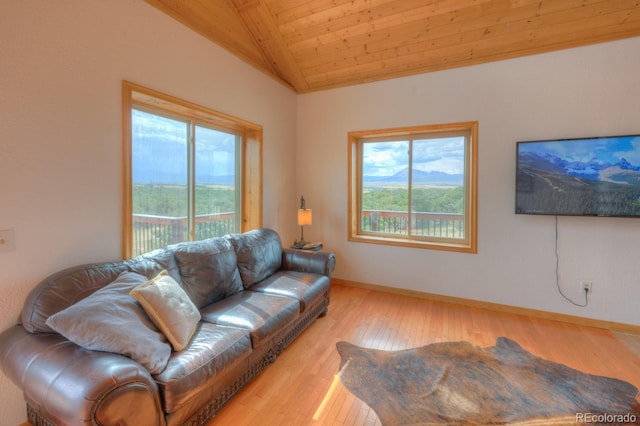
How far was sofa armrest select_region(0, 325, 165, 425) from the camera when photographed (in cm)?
110

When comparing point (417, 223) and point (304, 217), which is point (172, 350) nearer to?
point (304, 217)

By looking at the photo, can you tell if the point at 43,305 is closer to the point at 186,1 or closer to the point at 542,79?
the point at 186,1

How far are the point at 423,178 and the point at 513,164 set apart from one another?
1.00 m

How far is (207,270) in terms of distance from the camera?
2369 millimetres

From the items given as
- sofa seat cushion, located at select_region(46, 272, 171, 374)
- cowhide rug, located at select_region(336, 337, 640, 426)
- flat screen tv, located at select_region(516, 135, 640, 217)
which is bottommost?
cowhide rug, located at select_region(336, 337, 640, 426)

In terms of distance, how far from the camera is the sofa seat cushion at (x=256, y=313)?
1.98 m

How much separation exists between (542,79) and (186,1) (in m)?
3.62

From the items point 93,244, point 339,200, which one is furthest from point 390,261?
point 93,244

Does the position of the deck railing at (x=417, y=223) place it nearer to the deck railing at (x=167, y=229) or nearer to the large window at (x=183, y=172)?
the large window at (x=183, y=172)

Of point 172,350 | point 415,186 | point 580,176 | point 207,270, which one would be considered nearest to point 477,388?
point 172,350

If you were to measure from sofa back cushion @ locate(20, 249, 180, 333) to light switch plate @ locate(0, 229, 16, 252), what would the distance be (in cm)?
26

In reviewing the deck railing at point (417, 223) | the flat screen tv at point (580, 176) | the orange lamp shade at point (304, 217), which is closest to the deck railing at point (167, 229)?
the orange lamp shade at point (304, 217)

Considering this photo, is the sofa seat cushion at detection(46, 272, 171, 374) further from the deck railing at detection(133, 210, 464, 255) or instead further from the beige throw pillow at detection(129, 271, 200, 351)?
the deck railing at detection(133, 210, 464, 255)

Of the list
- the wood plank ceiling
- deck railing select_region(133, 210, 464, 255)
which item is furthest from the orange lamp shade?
the wood plank ceiling
